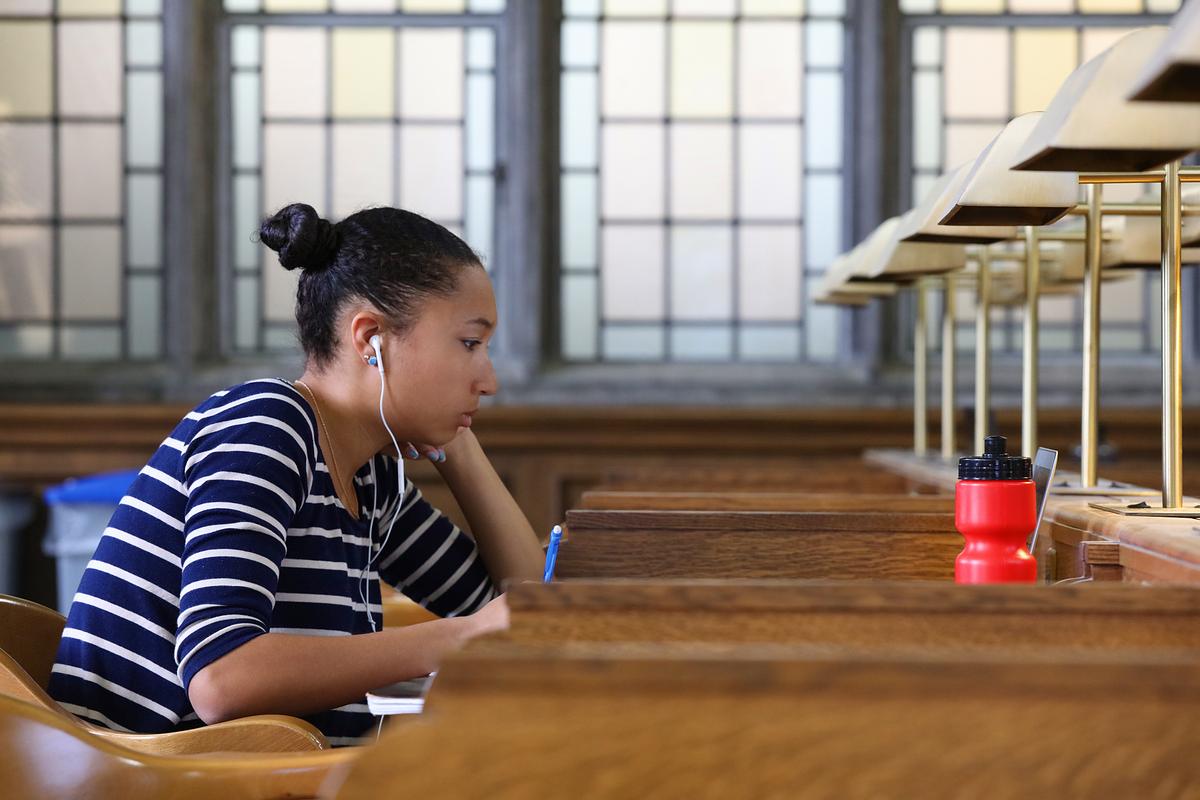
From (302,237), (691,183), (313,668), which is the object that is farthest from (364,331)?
(691,183)

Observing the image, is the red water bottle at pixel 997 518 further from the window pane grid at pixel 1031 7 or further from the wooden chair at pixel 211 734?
the window pane grid at pixel 1031 7

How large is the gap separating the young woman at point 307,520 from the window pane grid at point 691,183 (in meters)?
3.09

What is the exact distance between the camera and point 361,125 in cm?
495

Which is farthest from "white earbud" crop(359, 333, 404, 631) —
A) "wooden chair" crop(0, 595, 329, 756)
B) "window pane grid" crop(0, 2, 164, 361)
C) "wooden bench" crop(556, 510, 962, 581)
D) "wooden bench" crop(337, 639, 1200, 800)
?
"window pane grid" crop(0, 2, 164, 361)

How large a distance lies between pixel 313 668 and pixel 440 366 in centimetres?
47

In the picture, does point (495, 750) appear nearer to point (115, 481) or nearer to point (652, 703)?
point (652, 703)

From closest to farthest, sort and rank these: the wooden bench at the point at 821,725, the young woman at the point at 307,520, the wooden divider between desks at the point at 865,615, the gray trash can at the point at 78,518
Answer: the wooden bench at the point at 821,725 < the wooden divider between desks at the point at 865,615 < the young woman at the point at 307,520 < the gray trash can at the point at 78,518

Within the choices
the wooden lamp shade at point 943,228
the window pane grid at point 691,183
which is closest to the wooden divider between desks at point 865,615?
the wooden lamp shade at point 943,228

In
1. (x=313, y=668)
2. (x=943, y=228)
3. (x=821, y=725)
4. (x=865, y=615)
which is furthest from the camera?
(x=943, y=228)

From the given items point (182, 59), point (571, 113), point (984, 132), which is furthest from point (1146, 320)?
point (182, 59)

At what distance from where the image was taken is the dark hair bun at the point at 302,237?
171 cm

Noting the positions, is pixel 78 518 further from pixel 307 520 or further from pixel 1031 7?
pixel 1031 7

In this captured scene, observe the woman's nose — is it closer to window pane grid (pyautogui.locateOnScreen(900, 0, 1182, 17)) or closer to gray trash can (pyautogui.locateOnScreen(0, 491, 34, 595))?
gray trash can (pyautogui.locateOnScreen(0, 491, 34, 595))

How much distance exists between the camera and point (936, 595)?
3.00 feet
